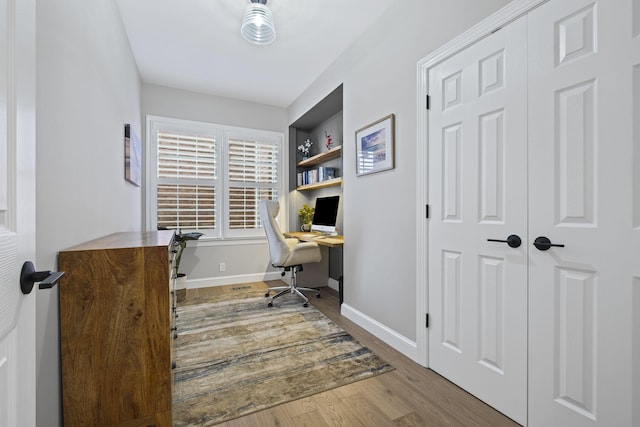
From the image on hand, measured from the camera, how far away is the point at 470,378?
67.6 inches

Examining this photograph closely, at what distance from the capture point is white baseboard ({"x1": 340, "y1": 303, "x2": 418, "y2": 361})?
2.12 m

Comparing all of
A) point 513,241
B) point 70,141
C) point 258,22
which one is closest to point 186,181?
point 258,22

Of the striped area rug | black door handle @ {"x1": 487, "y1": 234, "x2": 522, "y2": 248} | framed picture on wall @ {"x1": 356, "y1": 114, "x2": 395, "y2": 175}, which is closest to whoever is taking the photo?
black door handle @ {"x1": 487, "y1": 234, "x2": 522, "y2": 248}

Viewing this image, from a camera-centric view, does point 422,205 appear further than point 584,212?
Yes

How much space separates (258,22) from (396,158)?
1.47m

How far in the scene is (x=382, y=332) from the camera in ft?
7.90

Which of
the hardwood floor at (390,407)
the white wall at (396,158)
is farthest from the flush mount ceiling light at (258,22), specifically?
the hardwood floor at (390,407)

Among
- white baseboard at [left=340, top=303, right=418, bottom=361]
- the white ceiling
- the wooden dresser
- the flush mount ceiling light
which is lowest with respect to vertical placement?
white baseboard at [left=340, top=303, right=418, bottom=361]

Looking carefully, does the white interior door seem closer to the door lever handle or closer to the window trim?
the door lever handle

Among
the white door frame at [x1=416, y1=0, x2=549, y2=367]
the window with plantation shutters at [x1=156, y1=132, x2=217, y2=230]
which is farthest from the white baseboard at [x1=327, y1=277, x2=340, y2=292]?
the white door frame at [x1=416, y1=0, x2=549, y2=367]

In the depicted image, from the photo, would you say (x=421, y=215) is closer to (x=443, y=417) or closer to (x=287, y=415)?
(x=443, y=417)

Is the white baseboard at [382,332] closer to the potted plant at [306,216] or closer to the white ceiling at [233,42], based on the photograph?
the potted plant at [306,216]

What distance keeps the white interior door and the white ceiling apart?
83.2 inches

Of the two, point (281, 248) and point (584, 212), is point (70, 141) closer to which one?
point (281, 248)
